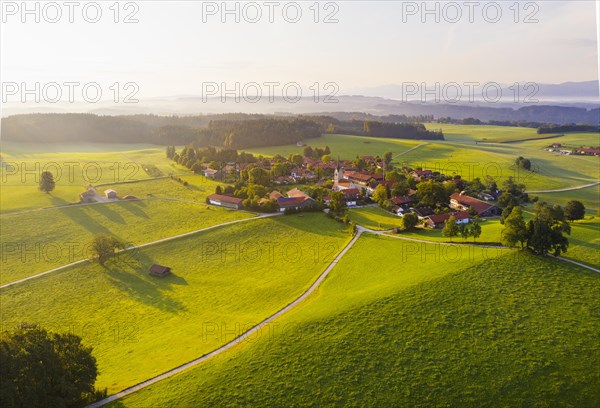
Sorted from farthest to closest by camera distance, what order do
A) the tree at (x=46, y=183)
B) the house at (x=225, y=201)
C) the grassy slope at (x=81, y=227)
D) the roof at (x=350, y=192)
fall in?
the roof at (x=350, y=192) → the tree at (x=46, y=183) → the house at (x=225, y=201) → the grassy slope at (x=81, y=227)

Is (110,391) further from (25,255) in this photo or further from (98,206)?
(98,206)

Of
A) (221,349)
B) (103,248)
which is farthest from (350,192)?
(221,349)

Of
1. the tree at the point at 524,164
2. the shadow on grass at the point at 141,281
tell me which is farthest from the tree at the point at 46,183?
the tree at the point at 524,164

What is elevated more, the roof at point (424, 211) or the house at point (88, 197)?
the house at point (88, 197)

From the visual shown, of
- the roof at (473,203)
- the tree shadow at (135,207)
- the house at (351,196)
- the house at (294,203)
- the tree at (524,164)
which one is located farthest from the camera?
the tree at (524,164)

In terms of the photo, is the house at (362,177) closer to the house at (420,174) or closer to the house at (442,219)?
the house at (420,174)

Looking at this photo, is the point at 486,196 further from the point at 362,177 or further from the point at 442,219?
the point at 362,177

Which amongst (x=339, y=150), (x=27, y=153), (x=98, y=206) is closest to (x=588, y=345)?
(x=98, y=206)
